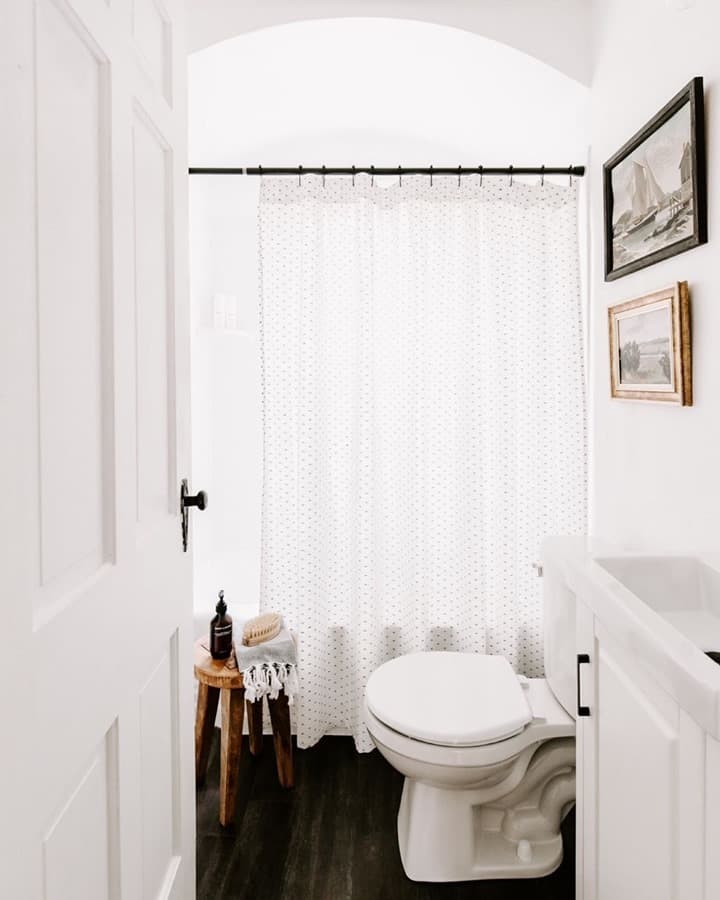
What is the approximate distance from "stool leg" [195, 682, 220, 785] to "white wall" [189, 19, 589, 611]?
622 mm

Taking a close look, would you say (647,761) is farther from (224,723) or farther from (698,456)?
(224,723)

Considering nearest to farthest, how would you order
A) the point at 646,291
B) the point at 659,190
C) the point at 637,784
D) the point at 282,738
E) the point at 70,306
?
the point at 70,306 → the point at 637,784 → the point at 659,190 → the point at 646,291 → the point at 282,738

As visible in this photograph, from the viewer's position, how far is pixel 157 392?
116 cm

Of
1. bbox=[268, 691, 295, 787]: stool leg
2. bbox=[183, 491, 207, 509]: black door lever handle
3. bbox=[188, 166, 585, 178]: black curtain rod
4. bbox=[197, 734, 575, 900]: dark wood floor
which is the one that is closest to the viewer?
bbox=[183, 491, 207, 509]: black door lever handle

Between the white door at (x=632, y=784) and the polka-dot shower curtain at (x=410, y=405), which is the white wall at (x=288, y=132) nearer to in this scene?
the polka-dot shower curtain at (x=410, y=405)

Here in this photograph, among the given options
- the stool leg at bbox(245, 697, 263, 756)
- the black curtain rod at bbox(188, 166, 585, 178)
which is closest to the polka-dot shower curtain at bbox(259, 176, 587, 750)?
the black curtain rod at bbox(188, 166, 585, 178)

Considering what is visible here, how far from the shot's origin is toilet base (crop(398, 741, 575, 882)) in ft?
5.71

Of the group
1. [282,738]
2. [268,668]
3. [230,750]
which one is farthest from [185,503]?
[282,738]

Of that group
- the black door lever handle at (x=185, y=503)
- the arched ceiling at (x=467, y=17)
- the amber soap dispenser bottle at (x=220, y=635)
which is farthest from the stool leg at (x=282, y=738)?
the arched ceiling at (x=467, y=17)

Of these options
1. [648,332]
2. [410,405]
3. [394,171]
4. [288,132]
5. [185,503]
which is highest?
[288,132]

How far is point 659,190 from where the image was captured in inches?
62.3

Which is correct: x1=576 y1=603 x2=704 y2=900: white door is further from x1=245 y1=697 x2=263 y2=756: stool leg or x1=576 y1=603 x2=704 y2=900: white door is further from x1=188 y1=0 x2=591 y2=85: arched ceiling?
x1=188 y1=0 x2=591 y2=85: arched ceiling

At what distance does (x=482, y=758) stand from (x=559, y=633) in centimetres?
41

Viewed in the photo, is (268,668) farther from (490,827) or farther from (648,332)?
(648,332)
